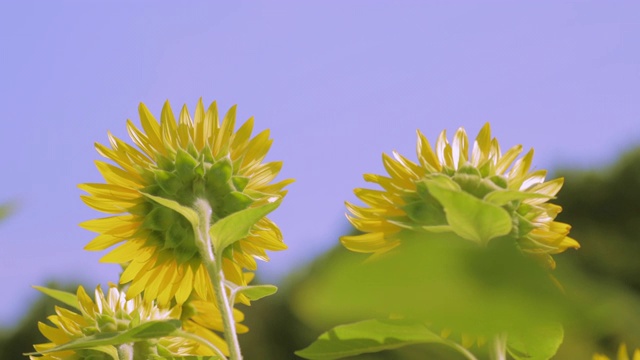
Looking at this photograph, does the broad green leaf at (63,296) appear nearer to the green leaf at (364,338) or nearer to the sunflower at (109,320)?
the sunflower at (109,320)

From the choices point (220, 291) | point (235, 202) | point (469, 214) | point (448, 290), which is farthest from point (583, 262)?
point (448, 290)

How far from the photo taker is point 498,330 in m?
0.14

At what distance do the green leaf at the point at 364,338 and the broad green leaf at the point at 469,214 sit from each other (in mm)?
66

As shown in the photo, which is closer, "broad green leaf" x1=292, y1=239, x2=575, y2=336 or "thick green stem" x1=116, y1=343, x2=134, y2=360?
"broad green leaf" x1=292, y1=239, x2=575, y2=336

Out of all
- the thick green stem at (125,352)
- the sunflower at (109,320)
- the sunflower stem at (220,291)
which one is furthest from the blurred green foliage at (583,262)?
the sunflower stem at (220,291)

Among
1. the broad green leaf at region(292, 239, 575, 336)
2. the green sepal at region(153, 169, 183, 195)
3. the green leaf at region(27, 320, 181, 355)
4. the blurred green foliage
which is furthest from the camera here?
the blurred green foliage

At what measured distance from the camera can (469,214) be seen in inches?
16.1

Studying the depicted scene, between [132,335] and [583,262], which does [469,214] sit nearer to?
[132,335]

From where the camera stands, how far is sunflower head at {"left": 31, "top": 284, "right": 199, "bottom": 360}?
36.2 inches

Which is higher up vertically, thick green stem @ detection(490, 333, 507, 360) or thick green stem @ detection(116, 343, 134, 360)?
thick green stem @ detection(490, 333, 507, 360)

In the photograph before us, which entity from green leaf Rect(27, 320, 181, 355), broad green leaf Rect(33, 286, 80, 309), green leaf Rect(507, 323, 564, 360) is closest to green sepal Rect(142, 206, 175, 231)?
broad green leaf Rect(33, 286, 80, 309)

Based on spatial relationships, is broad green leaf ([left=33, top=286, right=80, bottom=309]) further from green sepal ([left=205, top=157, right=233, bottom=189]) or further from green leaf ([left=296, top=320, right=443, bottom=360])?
green leaf ([left=296, top=320, right=443, bottom=360])

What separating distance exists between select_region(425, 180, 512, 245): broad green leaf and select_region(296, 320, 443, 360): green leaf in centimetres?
7

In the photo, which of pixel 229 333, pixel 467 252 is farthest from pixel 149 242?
pixel 467 252
